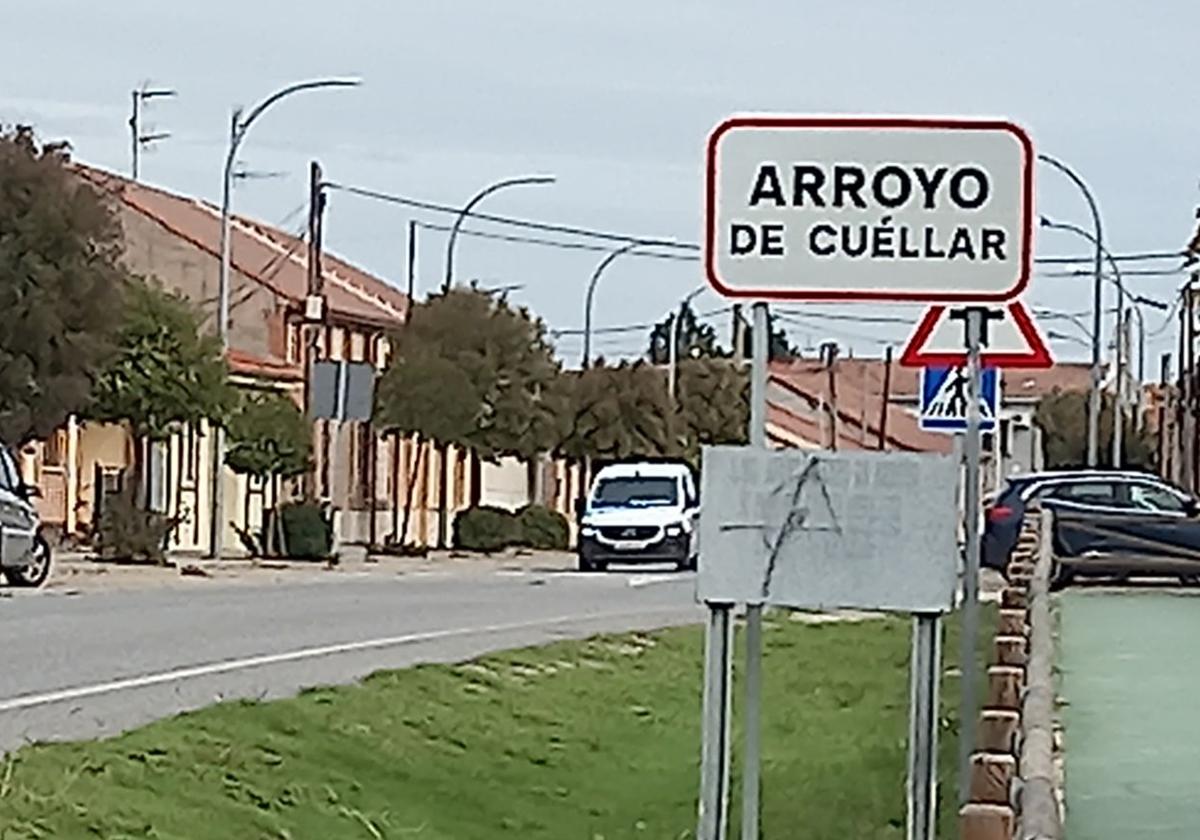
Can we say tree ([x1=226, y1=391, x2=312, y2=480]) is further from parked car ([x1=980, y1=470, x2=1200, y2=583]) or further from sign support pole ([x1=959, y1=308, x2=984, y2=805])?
sign support pole ([x1=959, y1=308, x2=984, y2=805])

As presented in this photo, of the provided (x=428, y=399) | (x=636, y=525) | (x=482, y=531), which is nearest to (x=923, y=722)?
(x=636, y=525)

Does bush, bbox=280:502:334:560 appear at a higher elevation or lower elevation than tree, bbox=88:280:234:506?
lower

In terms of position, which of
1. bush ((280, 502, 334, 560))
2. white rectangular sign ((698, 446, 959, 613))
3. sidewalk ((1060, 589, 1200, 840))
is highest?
white rectangular sign ((698, 446, 959, 613))

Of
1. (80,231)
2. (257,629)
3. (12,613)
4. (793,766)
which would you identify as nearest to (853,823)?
(793,766)

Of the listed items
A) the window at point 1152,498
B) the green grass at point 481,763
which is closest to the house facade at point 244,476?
the window at point 1152,498

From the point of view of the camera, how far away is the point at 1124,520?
3391 centimetres

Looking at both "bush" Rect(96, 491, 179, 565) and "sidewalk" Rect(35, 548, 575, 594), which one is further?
"bush" Rect(96, 491, 179, 565)

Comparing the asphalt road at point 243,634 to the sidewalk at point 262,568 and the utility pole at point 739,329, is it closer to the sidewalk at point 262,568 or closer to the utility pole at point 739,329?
the sidewalk at point 262,568

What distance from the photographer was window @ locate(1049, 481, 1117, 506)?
35.2m

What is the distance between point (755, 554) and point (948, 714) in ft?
33.2

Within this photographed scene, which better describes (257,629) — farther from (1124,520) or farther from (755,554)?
(755,554)

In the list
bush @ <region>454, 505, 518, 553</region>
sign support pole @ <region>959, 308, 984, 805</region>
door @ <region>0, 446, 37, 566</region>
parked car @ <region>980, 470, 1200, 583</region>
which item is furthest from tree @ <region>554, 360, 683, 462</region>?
sign support pole @ <region>959, 308, 984, 805</region>

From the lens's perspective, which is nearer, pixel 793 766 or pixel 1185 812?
pixel 1185 812

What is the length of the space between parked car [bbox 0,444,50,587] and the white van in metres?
16.2
